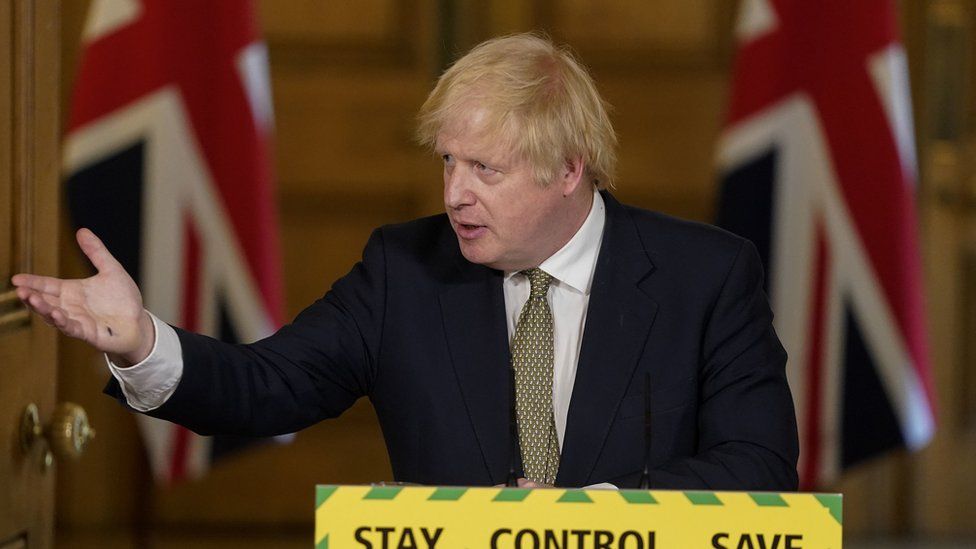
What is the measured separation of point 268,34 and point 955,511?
2.47 meters

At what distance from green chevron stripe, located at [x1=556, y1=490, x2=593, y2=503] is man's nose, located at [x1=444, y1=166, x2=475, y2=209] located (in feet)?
1.92

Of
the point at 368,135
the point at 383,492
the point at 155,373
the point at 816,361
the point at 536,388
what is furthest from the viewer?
the point at 368,135

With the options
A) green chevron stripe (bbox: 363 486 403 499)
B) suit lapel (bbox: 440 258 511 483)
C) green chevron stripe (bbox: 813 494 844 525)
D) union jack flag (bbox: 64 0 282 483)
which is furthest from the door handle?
union jack flag (bbox: 64 0 282 483)

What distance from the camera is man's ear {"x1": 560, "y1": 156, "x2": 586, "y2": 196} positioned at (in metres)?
1.96

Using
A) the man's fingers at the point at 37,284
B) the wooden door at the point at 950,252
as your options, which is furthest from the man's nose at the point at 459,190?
the wooden door at the point at 950,252

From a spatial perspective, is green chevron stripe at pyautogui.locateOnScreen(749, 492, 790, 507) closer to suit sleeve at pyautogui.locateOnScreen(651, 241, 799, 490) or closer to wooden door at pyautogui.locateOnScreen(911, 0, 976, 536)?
suit sleeve at pyautogui.locateOnScreen(651, 241, 799, 490)

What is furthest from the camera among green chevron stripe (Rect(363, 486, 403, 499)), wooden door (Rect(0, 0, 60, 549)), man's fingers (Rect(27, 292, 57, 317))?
wooden door (Rect(0, 0, 60, 549))

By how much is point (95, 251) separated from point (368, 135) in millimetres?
2482

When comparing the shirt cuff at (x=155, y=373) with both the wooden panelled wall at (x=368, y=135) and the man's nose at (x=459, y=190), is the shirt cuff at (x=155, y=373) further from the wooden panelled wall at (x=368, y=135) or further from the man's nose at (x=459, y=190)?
the wooden panelled wall at (x=368, y=135)

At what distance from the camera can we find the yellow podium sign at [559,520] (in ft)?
4.50

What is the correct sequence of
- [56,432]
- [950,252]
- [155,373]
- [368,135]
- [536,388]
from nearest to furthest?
[155,373], [56,432], [536,388], [368,135], [950,252]

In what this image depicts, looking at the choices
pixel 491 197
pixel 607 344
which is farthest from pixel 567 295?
pixel 491 197

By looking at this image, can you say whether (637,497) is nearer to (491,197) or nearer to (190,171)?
(491,197)

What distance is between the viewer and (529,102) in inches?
73.6
